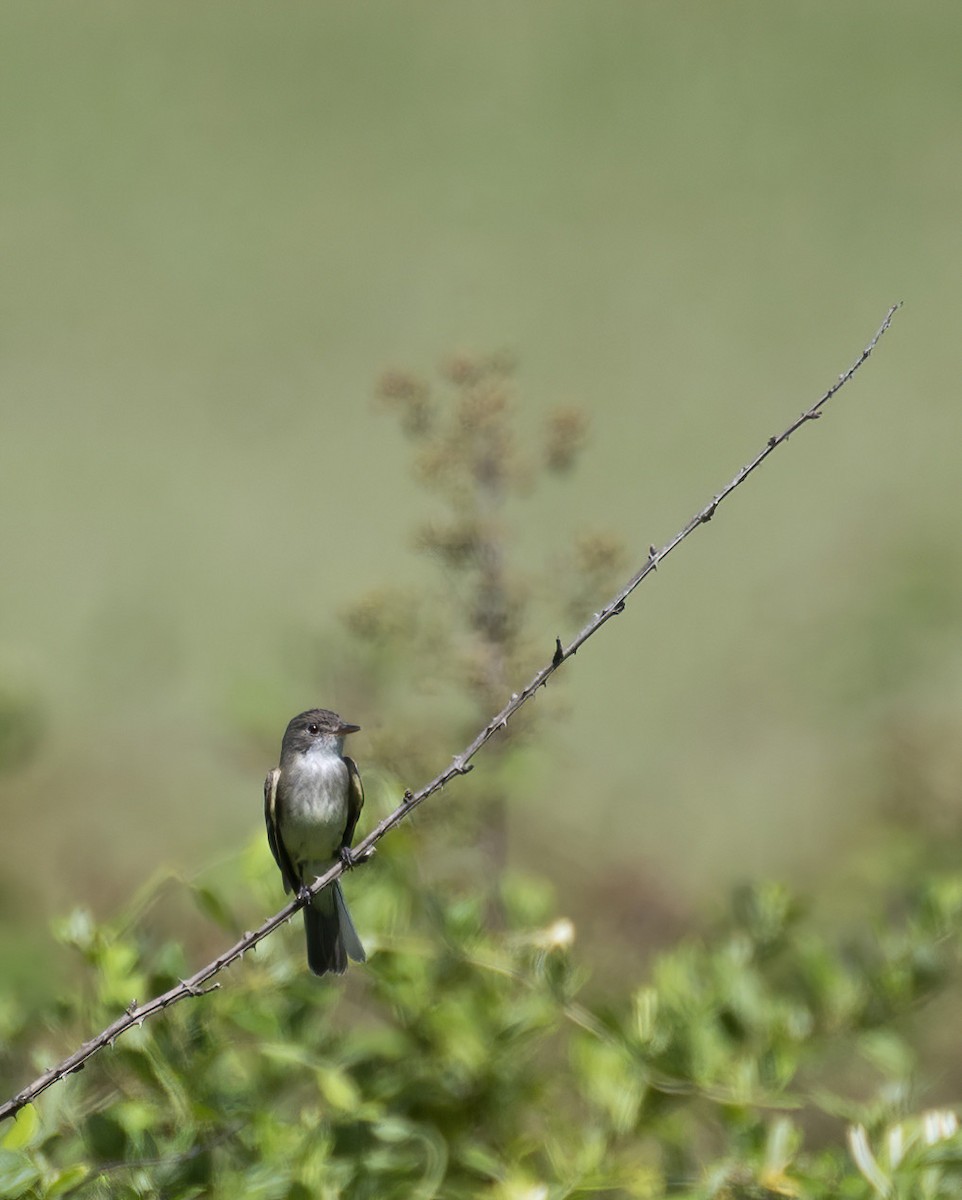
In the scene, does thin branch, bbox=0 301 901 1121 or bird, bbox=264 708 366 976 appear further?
bird, bbox=264 708 366 976

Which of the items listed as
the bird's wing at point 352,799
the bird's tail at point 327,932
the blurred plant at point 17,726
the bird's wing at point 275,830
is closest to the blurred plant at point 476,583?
the bird's wing at point 352,799

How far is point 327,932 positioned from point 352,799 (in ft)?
1.50

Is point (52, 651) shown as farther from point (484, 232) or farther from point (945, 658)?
point (945, 658)

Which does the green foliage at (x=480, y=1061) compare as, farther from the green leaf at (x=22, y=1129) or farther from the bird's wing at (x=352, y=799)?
the bird's wing at (x=352, y=799)

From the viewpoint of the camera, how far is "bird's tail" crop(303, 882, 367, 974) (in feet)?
7.13

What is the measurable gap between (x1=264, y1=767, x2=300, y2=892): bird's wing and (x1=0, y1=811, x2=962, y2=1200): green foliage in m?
0.10

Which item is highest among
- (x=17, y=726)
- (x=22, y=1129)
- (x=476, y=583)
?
(x=17, y=726)

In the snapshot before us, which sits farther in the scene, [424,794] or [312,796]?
[312,796]

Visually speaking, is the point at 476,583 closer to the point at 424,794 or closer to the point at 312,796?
the point at 312,796

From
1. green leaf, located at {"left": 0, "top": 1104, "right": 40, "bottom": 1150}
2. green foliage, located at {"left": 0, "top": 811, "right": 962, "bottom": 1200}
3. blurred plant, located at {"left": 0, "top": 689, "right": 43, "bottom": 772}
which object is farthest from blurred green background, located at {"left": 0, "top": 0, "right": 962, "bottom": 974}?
green leaf, located at {"left": 0, "top": 1104, "right": 40, "bottom": 1150}

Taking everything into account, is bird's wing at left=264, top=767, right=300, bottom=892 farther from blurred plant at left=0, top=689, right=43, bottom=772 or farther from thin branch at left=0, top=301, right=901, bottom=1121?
thin branch at left=0, top=301, right=901, bottom=1121

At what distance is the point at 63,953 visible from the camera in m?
3.15

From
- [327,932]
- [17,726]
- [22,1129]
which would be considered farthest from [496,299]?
[22,1129]

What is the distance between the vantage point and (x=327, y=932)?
7.29 feet
